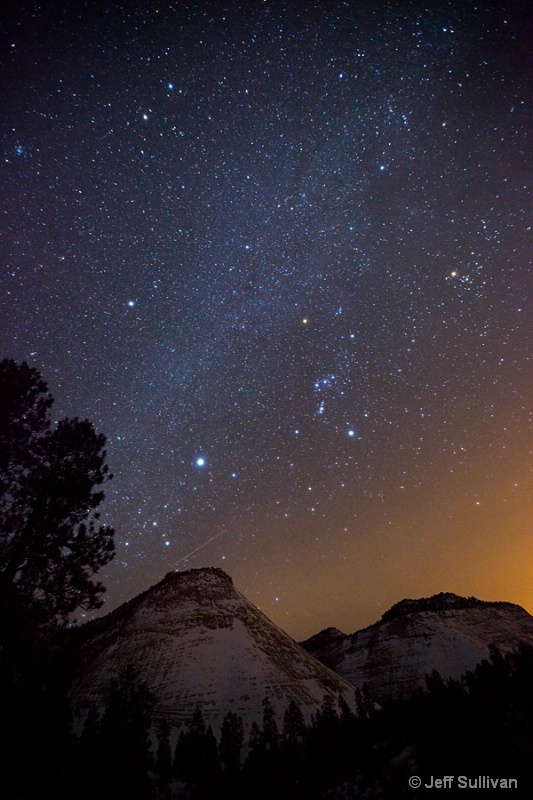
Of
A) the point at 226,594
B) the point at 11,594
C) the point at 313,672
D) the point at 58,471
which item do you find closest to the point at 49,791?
the point at 11,594

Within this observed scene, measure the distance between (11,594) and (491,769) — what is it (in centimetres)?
1566

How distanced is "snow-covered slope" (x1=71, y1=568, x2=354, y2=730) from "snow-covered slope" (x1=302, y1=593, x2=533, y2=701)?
1848 cm

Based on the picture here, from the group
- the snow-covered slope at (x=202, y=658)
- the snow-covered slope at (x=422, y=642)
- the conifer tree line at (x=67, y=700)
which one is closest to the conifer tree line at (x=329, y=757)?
the conifer tree line at (x=67, y=700)

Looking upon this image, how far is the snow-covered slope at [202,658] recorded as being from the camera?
40.9 meters

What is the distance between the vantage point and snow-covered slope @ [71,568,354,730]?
4094 cm

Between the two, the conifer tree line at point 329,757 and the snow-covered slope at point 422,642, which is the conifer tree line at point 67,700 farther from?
the snow-covered slope at point 422,642

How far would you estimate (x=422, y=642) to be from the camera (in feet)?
229

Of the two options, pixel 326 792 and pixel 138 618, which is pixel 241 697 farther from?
pixel 326 792

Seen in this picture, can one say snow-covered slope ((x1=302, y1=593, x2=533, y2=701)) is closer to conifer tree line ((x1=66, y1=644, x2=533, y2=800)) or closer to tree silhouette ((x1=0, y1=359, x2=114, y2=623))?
conifer tree line ((x1=66, y1=644, x2=533, y2=800))

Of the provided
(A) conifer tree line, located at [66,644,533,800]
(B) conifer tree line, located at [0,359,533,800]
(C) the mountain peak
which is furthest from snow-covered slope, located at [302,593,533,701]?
(B) conifer tree line, located at [0,359,533,800]

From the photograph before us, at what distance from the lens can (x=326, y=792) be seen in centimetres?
1588

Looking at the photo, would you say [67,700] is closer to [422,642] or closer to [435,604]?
[422,642]

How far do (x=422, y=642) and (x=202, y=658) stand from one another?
44.2 meters

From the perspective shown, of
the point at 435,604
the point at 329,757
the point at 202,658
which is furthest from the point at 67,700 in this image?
the point at 435,604
